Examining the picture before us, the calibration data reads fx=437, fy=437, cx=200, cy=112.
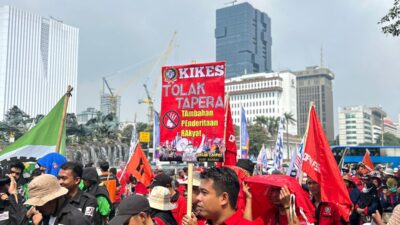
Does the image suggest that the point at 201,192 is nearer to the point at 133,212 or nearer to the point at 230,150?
the point at 133,212

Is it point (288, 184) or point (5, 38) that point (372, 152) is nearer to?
point (288, 184)

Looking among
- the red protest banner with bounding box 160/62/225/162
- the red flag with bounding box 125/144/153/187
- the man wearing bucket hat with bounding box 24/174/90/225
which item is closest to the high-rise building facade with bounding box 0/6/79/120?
the red flag with bounding box 125/144/153/187

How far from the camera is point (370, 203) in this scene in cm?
764

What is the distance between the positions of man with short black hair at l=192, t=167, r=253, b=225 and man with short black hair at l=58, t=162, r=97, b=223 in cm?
216

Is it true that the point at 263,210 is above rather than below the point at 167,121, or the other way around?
below

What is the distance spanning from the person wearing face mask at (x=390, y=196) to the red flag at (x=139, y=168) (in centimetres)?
577

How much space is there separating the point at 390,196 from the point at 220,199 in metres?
7.61

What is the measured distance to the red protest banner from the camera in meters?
6.10

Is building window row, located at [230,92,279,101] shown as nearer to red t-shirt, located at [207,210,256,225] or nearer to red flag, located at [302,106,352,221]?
red flag, located at [302,106,352,221]

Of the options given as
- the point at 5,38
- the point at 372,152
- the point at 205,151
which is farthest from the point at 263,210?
the point at 5,38

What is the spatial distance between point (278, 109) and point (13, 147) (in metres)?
145

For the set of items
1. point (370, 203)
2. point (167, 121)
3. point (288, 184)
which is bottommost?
point (370, 203)

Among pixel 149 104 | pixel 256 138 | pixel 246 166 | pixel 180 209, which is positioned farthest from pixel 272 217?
pixel 149 104

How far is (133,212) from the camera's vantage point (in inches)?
127
